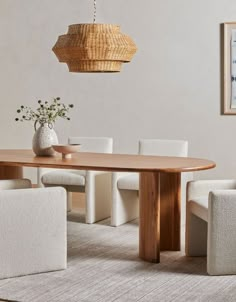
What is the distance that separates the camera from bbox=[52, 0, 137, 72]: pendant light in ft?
14.8

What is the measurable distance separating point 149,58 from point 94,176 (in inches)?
74.7

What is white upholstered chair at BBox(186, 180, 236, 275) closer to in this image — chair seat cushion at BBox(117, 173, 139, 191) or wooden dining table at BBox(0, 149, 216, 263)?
wooden dining table at BBox(0, 149, 216, 263)

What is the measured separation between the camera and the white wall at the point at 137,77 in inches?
277

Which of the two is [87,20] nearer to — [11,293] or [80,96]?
[80,96]

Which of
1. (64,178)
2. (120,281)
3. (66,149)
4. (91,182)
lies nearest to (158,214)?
(120,281)

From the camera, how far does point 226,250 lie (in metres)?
4.20

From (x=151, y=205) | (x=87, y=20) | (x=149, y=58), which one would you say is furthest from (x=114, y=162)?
(x=87, y=20)

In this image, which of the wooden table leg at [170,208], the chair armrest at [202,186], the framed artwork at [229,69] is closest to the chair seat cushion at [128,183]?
the wooden table leg at [170,208]

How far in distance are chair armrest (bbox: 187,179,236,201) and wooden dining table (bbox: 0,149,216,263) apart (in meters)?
0.14

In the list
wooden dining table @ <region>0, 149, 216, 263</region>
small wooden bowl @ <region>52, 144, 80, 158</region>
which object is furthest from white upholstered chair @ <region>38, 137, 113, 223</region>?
small wooden bowl @ <region>52, 144, 80, 158</region>

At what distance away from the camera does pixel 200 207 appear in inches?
177

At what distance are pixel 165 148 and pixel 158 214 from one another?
4.76 ft

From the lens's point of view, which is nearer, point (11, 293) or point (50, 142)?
point (11, 293)

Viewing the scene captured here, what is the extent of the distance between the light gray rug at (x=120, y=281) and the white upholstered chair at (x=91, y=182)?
0.95m
